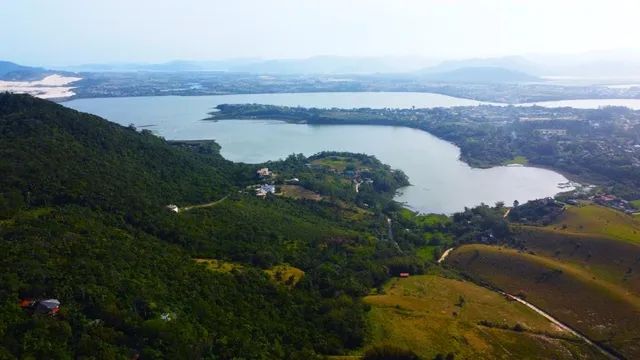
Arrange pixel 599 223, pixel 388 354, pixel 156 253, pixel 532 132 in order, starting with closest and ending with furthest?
pixel 388 354, pixel 156 253, pixel 599 223, pixel 532 132

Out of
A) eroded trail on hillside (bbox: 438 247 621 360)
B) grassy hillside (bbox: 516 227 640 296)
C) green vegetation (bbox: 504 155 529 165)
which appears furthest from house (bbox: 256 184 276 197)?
green vegetation (bbox: 504 155 529 165)

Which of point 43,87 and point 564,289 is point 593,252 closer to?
point 564,289

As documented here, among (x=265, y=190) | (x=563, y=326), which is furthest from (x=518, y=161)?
(x=563, y=326)

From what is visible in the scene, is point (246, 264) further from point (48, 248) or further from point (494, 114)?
point (494, 114)

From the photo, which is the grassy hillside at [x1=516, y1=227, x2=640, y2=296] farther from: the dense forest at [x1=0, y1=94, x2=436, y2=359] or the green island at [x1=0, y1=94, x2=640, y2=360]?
the dense forest at [x1=0, y1=94, x2=436, y2=359]

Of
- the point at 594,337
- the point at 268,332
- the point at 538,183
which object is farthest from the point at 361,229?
the point at 538,183

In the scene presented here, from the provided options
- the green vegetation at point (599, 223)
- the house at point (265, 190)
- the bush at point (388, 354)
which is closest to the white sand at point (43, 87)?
the house at point (265, 190)
